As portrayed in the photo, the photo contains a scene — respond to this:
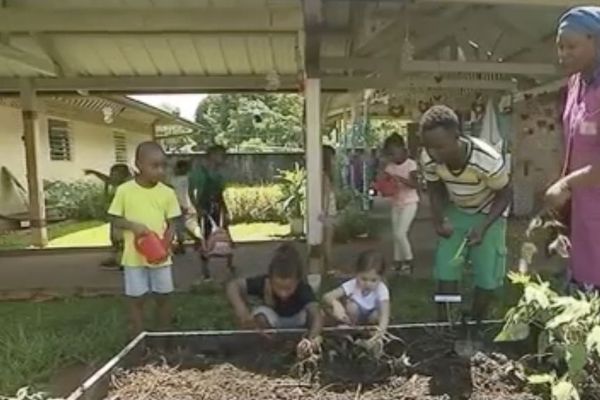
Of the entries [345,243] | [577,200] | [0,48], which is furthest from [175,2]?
[345,243]

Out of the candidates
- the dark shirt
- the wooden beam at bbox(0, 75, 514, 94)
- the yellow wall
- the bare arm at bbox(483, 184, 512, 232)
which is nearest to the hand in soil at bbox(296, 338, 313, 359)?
the dark shirt

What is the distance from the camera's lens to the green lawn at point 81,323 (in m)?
3.99

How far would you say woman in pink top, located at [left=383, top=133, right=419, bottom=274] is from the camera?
22.7 feet

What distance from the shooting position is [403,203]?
22.7 ft

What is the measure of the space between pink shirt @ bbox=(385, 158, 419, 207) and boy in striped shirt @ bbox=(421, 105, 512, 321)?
295cm

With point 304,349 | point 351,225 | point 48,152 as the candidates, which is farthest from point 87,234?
point 304,349

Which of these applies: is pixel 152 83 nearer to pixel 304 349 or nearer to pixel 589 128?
pixel 304 349

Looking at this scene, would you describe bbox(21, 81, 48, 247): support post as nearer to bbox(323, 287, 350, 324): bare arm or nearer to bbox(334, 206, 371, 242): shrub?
bbox(334, 206, 371, 242): shrub

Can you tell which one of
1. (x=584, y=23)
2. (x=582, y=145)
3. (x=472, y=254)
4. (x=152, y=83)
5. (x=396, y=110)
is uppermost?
(x=152, y=83)

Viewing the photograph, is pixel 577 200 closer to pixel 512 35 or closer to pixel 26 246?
pixel 512 35

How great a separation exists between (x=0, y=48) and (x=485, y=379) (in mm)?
5817

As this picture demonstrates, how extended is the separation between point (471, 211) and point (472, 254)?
0.24m

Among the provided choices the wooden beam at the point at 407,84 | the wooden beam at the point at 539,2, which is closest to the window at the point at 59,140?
the wooden beam at the point at 407,84

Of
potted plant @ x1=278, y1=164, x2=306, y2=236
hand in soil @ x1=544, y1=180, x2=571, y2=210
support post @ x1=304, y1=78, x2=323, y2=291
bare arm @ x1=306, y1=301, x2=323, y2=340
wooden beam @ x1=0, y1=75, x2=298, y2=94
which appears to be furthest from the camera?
potted plant @ x1=278, y1=164, x2=306, y2=236
